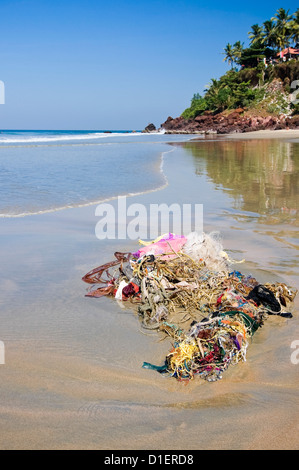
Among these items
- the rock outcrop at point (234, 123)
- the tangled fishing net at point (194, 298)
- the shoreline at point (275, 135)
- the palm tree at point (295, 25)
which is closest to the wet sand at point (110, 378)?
the tangled fishing net at point (194, 298)

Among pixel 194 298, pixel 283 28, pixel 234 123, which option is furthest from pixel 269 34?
pixel 194 298

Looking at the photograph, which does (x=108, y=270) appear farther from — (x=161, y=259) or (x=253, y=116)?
(x=253, y=116)

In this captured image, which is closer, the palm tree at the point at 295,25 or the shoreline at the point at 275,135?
the shoreline at the point at 275,135

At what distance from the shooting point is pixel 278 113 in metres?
56.4

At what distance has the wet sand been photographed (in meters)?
2.05

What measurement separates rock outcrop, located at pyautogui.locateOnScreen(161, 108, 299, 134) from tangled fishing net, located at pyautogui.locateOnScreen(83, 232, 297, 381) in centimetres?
5093

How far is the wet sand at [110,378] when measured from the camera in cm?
205

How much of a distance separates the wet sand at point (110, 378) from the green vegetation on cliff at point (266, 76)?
191 ft

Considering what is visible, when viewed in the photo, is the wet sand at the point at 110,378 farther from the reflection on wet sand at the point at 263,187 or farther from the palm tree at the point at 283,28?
the palm tree at the point at 283,28

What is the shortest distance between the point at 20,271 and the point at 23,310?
1.10m

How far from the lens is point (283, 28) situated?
63344 millimetres

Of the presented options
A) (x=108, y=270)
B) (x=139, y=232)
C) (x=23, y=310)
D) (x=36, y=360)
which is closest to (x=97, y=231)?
(x=139, y=232)

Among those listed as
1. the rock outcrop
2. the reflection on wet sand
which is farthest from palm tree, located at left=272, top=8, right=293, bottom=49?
the reflection on wet sand

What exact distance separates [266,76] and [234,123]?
1201 centimetres
